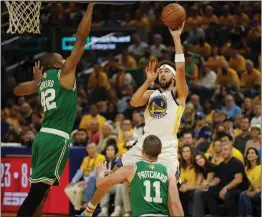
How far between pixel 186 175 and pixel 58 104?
19.8 ft

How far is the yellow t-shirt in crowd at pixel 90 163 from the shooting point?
49.6 feet

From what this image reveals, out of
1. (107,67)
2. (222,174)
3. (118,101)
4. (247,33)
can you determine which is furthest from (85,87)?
(222,174)

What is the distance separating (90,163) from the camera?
1522 cm

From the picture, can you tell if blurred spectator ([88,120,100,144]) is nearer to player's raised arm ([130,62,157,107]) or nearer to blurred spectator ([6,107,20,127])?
blurred spectator ([6,107,20,127])

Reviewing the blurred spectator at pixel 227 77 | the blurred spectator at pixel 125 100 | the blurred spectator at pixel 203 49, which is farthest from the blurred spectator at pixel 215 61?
the blurred spectator at pixel 125 100

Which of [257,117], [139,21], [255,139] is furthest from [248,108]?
[139,21]

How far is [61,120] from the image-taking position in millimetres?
8812

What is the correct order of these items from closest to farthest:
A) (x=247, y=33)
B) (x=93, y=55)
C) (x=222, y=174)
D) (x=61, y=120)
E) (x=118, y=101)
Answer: (x=61, y=120)
(x=222, y=174)
(x=118, y=101)
(x=247, y=33)
(x=93, y=55)

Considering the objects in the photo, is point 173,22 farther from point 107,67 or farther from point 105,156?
point 107,67

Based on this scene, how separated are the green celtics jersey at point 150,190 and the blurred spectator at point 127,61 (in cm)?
1290

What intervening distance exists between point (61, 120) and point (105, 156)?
6614 millimetres

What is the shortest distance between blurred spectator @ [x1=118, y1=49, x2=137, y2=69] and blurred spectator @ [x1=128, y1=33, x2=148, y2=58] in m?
0.43

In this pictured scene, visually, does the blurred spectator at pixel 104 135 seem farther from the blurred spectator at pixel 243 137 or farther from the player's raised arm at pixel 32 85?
the player's raised arm at pixel 32 85

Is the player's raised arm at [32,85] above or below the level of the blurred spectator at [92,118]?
above
